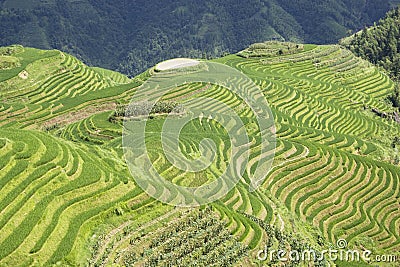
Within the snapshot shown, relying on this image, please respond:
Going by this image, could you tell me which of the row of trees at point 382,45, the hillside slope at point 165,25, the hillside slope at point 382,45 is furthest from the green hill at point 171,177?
the hillside slope at point 165,25

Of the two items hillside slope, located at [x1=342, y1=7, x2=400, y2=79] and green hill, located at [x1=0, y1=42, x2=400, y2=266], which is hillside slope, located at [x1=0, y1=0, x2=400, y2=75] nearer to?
hillside slope, located at [x1=342, y1=7, x2=400, y2=79]

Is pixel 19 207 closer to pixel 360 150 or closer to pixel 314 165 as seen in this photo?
pixel 314 165

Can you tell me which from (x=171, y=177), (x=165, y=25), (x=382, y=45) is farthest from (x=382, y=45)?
(x=165, y=25)

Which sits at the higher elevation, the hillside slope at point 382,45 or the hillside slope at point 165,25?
the hillside slope at point 165,25

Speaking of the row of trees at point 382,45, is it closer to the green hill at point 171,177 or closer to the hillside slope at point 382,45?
the hillside slope at point 382,45

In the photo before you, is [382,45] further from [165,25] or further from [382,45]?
[165,25]

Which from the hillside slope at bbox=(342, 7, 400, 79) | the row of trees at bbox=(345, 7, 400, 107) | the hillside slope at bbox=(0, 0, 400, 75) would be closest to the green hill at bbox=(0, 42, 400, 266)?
the row of trees at bbox=(345, 7, 400, 107)

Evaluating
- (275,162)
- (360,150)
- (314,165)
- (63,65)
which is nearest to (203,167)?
(275,162)
